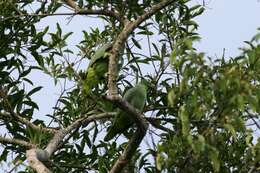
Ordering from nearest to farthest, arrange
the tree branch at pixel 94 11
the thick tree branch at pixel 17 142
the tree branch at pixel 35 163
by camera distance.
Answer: the tree branch at pixel 35 163 → the thick tree branch at pixel 17 142 → the tree branch at pixel 94 11

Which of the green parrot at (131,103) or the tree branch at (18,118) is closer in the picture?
the green parrot at (131,103)

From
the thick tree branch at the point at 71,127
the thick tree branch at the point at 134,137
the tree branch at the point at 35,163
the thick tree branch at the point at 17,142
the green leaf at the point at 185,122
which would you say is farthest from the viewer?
the thick tree branch at the point at 17,142

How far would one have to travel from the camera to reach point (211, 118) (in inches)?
102

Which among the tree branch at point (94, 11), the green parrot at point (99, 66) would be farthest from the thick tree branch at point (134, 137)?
the tree branch at point (94, 11)

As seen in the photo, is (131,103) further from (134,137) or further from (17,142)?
(17,142)

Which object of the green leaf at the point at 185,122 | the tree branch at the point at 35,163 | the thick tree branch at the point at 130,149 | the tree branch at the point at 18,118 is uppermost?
the tree branch at the point at 18,118

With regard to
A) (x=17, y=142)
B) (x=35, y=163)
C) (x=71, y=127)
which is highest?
(x=71, y=127)

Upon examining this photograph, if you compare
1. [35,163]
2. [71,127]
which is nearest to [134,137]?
[35,163]

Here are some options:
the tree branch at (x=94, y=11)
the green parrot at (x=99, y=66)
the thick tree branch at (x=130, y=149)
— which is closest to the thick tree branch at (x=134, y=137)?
the thick tree branch at (x=130, y=149)

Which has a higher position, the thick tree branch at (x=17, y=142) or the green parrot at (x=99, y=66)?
the green parrot at (x=99, y=66)

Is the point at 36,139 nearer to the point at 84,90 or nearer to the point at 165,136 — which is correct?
the point at 84,90

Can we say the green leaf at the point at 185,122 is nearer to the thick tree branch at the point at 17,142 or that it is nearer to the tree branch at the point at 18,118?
the thick tree branch at the point at 17,142

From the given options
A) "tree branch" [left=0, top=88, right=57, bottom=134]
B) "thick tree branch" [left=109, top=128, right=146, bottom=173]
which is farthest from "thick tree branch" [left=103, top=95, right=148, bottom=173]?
"tree branch" [left=0, top=88, right=57, bottom=134]

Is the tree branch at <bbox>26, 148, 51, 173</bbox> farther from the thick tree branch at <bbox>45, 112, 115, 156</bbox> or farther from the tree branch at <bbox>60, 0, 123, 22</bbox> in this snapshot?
the tree branch at <bbox>60, 0, 123, 22</bbox>
